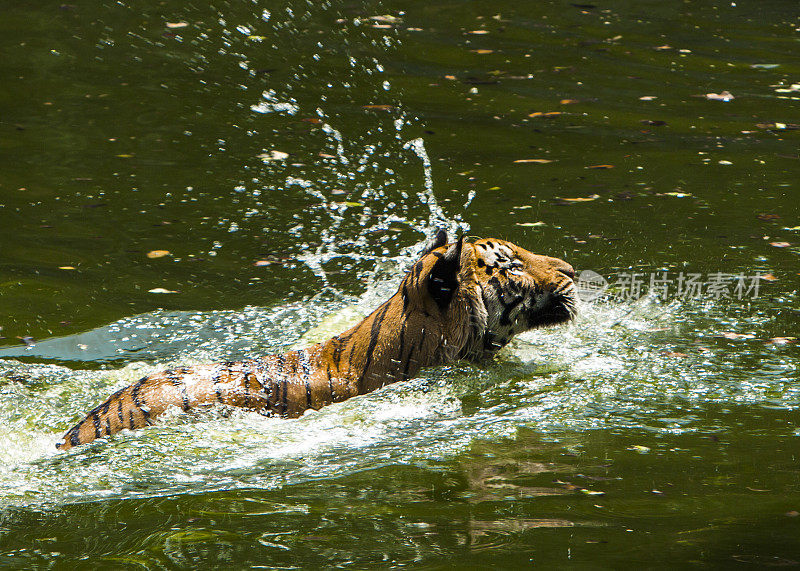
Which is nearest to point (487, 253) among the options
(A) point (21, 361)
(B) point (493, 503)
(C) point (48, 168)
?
(B) point (493, 503)

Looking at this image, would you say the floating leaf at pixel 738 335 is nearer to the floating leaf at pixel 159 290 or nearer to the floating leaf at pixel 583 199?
the floating leaf at pixel 583 199

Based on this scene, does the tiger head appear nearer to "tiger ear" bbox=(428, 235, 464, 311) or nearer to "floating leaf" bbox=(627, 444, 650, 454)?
"tiger ear" bbox=(428, 235, 464, 311)

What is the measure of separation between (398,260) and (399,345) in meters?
2.43

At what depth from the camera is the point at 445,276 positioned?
151 inches

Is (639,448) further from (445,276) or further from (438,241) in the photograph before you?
(438,241)

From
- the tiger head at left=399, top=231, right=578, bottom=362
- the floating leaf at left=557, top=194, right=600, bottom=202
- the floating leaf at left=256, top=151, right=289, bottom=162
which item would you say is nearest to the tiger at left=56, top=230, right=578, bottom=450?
the tiger head at left=399, top=231, right=578, bottom=362

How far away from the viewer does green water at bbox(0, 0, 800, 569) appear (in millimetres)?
2893

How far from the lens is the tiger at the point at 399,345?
12.2 ft

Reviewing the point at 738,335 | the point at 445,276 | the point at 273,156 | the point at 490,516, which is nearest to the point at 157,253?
the point at 273,156

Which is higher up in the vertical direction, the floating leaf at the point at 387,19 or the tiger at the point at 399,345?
the floating leaf at the point at 387,19

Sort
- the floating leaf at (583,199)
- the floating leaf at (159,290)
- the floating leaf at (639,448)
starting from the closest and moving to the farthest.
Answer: the floating leaf at (639,448) < the floating leaf at (159,290) < the floating leaf at (583,199)

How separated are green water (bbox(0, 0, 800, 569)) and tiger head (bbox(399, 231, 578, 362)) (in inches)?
6.9

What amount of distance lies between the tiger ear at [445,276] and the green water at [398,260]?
33 centimetres

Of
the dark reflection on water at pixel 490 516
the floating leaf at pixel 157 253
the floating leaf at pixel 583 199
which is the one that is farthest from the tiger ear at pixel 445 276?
the floating leaf at pixel 583 199
